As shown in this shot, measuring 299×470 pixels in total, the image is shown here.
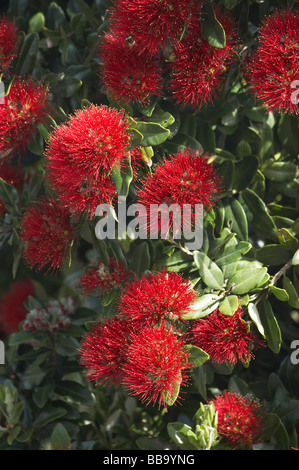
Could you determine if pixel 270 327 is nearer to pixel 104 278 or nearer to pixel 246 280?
pixel 246 280

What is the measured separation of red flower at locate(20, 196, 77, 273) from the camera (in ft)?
3.95

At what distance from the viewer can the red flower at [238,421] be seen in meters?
1.16

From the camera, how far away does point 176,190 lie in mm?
1081

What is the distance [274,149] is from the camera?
140cm

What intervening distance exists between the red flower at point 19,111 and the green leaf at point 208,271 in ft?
1.42

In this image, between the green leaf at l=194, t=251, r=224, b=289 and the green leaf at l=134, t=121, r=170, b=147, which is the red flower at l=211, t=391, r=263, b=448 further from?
the green leaf at l=134, t=121, r=170, b=147

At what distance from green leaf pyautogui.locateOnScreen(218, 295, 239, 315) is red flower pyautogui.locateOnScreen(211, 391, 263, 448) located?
20 cm

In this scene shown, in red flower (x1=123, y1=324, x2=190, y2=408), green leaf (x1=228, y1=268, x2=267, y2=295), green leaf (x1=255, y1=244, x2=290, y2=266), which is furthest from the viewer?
green leaf (x1=255, y1=244, x2=290, y2=266)

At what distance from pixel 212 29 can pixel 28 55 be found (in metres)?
0.44

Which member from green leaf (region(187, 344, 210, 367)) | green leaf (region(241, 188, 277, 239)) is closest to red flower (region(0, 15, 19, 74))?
green leaf (region(241, 188, 277, 239))

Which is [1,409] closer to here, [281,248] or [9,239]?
[9,239]

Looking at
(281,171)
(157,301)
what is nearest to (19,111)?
(157,301)

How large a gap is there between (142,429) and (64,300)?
0.39 meters
